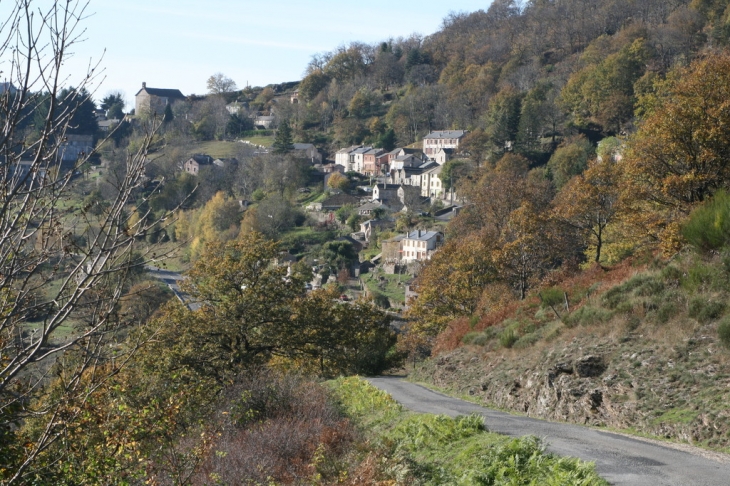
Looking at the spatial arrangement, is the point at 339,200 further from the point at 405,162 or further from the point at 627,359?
the point at 627,359

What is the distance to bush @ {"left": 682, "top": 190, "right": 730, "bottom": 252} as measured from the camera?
53.5ft

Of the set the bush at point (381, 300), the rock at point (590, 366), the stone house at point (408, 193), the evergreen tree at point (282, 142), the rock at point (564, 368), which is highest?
the evergreen tree at point (282, 142)

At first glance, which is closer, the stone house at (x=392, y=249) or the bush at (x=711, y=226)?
the bush at (x=711, y=226)

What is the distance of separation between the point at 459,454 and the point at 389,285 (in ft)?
163

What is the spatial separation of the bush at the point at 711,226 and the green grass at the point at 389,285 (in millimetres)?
37014

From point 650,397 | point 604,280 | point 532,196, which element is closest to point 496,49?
point 532,196

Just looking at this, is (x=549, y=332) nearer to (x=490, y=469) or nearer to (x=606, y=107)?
(x=490, y=469)

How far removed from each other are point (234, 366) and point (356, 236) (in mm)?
52510

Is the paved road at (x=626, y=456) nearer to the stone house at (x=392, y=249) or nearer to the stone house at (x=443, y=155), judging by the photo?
the stone house at (x=392, y=249)

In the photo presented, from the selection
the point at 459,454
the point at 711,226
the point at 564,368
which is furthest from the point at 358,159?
the point at 459,454

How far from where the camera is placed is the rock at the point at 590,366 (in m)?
14.9

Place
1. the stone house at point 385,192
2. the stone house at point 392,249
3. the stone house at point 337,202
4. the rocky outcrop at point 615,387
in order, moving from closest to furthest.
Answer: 1. the rocky outcrop at point 615,387
2. the stone house at point 392,249
3. the stone house at point 337,202
4. the stone house at point 385,192

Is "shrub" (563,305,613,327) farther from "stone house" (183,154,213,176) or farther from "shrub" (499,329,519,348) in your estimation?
"stone house" (183,154,213,176)

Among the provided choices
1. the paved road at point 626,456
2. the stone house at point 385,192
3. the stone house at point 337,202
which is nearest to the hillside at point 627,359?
the paved road at point 626,456
